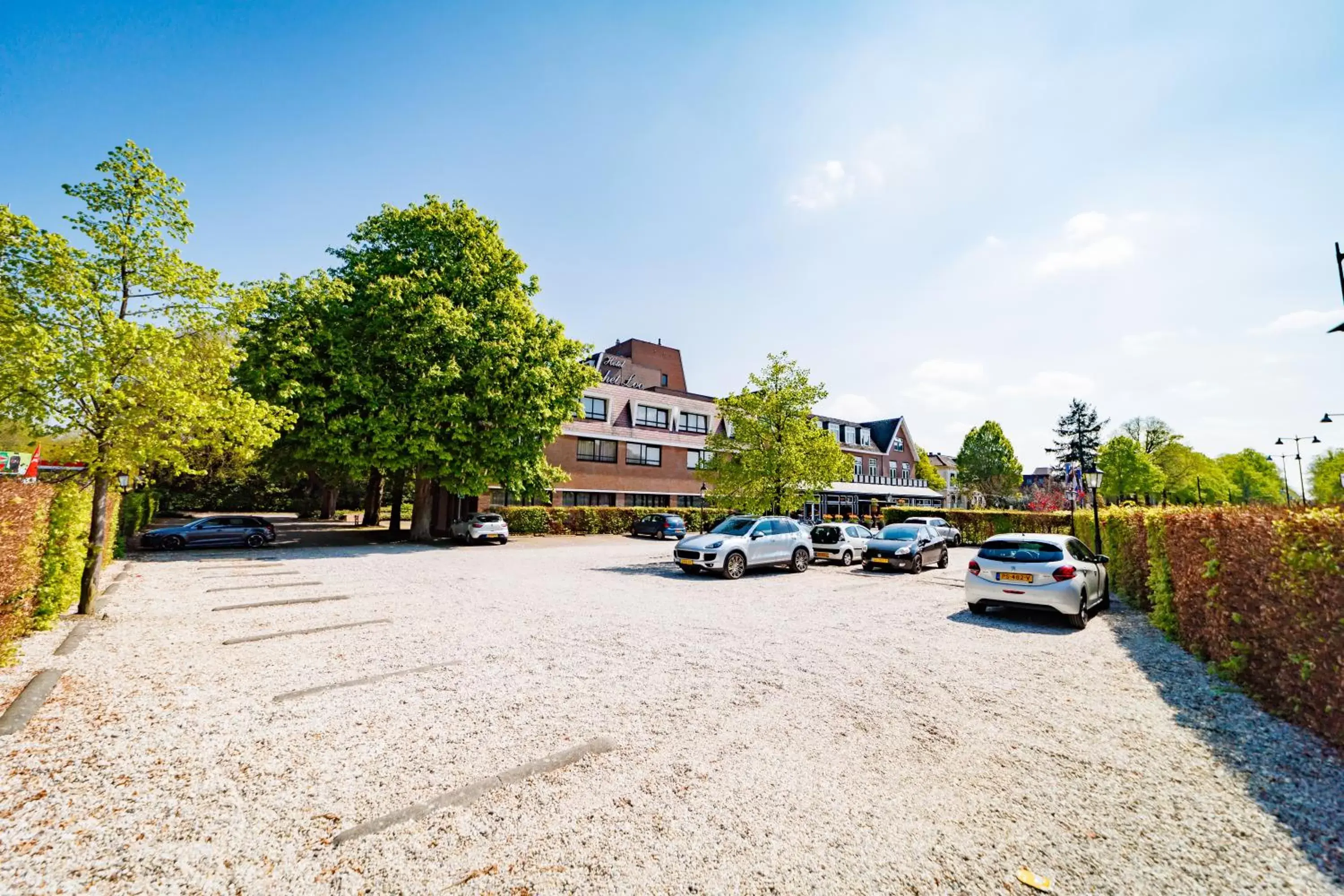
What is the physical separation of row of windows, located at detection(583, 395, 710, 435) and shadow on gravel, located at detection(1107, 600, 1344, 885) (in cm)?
2987

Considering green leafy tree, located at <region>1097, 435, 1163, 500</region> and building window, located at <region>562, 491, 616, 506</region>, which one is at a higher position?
green leafy tree, located at <region>1097, 435, 1163, 500</region>

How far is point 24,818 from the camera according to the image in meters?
3.62

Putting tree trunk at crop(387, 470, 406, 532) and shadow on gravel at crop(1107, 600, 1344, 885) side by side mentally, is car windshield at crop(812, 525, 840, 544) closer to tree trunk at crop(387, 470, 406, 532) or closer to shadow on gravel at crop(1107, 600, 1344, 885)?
shadow on gravel at crop(1107, 600, 1344, 885)

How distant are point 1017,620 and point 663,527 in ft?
72.7

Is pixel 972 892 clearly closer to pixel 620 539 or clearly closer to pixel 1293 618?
pixel 1293 618

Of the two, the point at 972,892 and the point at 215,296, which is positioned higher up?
the point at 215,296

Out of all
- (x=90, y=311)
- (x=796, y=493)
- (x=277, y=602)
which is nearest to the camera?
(x=90, y=311)

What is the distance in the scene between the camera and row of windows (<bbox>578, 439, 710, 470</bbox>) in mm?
36562

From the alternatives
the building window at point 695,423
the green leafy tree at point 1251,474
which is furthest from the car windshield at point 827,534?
the green leafy tree at point 1251,474

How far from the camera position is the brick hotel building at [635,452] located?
115ft

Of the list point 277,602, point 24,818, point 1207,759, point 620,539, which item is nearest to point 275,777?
point 24,818

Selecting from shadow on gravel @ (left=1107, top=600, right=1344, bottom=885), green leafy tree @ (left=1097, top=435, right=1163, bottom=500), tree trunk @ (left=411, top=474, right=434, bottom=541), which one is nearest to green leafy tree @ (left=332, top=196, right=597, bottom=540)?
tree trunk @ (left=411, top=474, right=434, bottom=541)

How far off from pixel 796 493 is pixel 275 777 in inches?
788

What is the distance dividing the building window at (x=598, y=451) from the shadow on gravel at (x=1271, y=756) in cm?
3125
